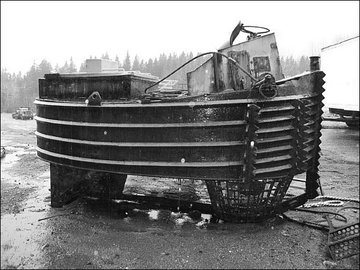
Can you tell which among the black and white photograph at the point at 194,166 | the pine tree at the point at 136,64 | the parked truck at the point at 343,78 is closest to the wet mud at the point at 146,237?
the black and white photograph at the point at 194,166

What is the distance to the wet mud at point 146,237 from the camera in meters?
3.65

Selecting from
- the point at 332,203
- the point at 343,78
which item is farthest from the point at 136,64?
the point at 332,203

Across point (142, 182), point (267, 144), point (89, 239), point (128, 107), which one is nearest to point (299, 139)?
point (267, 144)

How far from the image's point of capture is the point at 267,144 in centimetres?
395

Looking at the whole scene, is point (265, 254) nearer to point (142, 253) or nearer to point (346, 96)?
point (142, 253)

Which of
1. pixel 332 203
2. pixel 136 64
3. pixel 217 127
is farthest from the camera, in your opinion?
pixel 136 64

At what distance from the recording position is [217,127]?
392cm

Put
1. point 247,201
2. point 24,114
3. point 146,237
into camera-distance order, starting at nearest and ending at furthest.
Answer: point 146,237 → point 247,201 → point 24,114

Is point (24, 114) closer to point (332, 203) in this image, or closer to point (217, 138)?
point (332, 203)

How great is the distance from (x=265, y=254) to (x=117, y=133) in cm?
231

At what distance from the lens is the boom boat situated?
12.8ft

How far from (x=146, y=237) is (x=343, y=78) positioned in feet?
44.3

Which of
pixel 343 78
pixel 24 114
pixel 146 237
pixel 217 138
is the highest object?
pixel 343 78

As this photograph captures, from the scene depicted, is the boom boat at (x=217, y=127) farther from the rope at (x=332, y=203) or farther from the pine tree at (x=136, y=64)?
the pine tree at (x=136, y=64)
